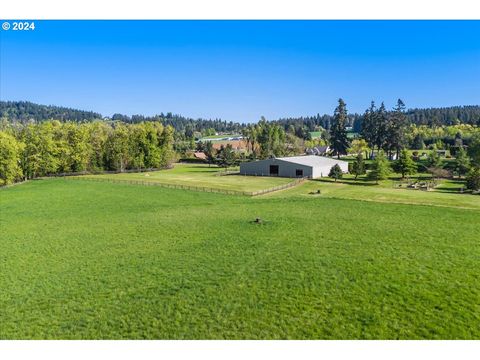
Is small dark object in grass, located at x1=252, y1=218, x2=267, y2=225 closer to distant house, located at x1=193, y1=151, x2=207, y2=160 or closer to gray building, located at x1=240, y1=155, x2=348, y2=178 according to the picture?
gray building, located at x1=240, y1=155, x2=348, y2=178

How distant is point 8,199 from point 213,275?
36.5m

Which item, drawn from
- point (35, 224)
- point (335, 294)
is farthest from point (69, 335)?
point (35, 224)

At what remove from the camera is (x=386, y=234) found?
26.0m

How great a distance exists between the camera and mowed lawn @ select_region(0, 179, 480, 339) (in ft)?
46.1

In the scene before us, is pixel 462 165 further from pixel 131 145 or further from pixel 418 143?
pixel 418 143

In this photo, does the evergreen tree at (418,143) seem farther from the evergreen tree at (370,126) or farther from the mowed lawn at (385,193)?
the mowed lawn at (385,193)

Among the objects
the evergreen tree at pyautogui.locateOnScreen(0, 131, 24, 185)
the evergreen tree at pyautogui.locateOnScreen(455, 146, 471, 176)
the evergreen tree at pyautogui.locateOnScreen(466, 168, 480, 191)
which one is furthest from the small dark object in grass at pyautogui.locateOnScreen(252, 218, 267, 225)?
the evergreen tree at pyautogui.locateOnScreen(0, 131, 24, 185)

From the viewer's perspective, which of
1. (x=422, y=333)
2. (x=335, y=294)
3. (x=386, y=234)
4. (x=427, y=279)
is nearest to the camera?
(x=422, y=333)

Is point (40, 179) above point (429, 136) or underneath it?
underneath

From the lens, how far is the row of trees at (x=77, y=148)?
60.8 metres

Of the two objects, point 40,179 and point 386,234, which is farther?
point 40,179

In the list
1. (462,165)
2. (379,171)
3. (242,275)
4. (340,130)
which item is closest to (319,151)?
(340,130)

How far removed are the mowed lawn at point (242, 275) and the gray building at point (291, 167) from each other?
89.8 feet

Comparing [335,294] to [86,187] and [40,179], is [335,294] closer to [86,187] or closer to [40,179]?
[86,187]
